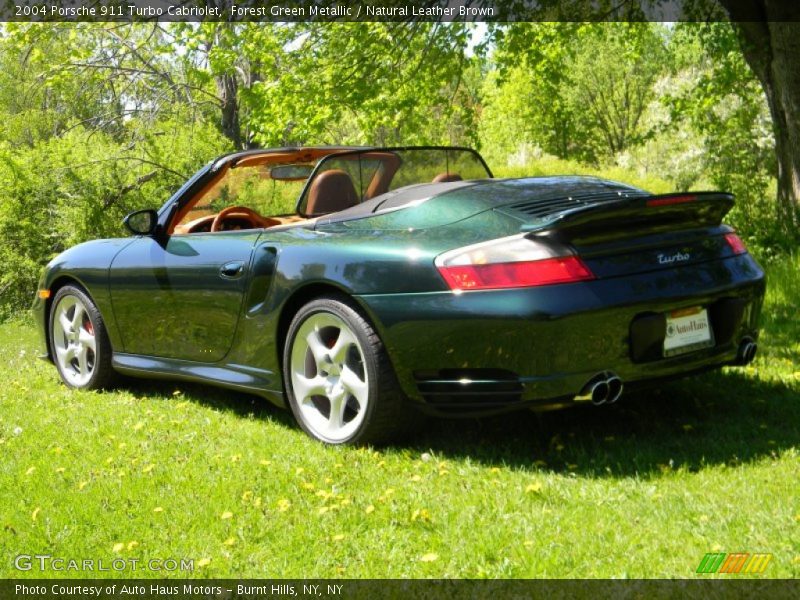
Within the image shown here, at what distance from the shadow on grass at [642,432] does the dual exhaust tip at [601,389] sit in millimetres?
282

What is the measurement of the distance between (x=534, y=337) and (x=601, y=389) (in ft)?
1.16

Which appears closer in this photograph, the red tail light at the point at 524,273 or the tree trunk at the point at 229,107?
the red tail light at the point at 524,273

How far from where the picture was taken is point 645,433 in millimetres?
4566

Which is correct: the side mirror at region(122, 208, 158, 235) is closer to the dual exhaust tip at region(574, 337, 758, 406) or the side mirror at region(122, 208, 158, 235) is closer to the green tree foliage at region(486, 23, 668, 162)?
the dual exhaust tip at region(574, 337, 758, 406)

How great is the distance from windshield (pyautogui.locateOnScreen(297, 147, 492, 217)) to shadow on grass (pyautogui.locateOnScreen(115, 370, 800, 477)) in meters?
1.19

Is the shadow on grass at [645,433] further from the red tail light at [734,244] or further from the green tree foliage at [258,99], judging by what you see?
the green tree foliage at [258,99]

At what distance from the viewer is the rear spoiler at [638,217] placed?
4.03 metres

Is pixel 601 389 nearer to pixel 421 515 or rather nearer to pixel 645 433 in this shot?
pixel 645 433

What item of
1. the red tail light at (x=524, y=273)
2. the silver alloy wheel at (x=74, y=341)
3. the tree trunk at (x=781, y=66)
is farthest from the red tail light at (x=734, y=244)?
the tree trunk at (x=781, y=66)

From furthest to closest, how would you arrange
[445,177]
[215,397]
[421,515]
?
1. [215,397]
2. [445,177]
3. [421,515]

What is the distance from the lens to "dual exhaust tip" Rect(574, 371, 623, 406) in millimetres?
3977

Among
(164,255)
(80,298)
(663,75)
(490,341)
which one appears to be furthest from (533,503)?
(663,75)

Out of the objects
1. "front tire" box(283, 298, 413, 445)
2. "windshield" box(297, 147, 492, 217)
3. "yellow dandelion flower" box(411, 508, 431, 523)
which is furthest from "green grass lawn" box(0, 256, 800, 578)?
"windshield" box(297, 147, 492, 217)

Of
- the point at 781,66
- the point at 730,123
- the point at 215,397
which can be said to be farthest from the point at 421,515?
the point at 730,123
